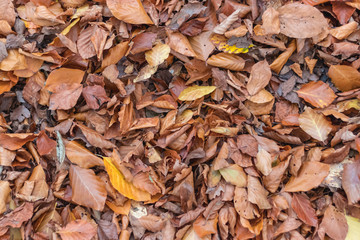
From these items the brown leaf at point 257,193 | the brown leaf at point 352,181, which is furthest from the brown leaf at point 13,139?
the brown leaf at point 352,181

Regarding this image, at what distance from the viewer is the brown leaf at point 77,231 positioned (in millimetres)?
1176

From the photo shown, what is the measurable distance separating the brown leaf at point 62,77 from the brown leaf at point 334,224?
108cm

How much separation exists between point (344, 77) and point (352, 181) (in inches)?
15.8

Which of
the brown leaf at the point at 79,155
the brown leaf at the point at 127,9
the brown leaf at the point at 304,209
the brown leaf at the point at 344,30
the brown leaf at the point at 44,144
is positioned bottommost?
the brown leaf at the point at 304,209

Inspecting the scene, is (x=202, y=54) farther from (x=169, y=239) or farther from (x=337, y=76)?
(x=169, y=239)

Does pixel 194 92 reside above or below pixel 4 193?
above

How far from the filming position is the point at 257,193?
1.21 m

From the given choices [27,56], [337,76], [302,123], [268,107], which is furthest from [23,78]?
[337,76]

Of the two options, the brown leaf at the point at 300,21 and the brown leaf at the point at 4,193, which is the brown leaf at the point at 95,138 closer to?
the brown leaf at the point at 4,193

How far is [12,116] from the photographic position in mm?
1264

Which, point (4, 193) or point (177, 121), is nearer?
point (4, 193)

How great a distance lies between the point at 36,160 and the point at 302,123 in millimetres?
1045

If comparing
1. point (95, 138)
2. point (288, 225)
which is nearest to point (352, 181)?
point (288, 225)

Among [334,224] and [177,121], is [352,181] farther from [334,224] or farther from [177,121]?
[177,121]
